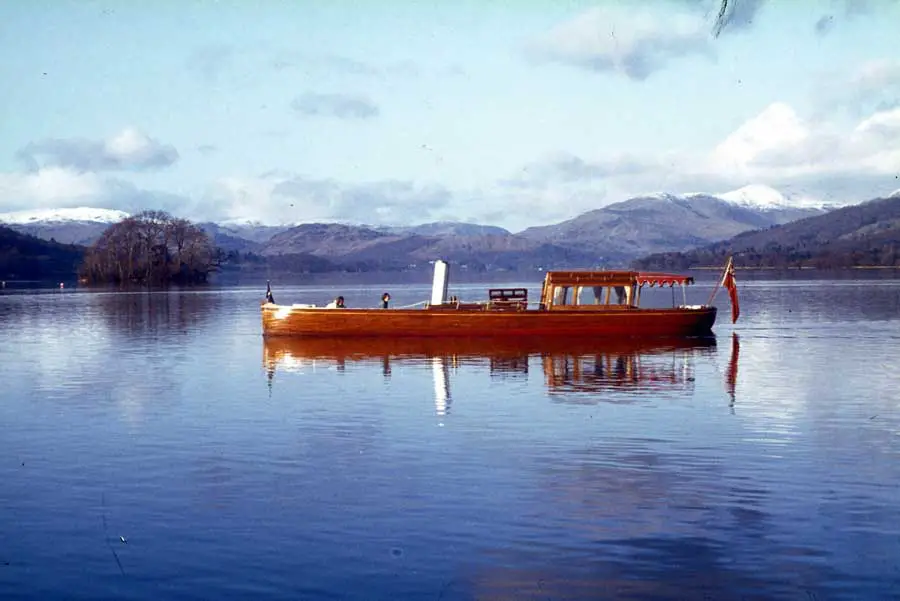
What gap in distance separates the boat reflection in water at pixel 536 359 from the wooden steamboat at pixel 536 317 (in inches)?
30.0

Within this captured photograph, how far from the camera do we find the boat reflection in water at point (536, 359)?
40.3 metres

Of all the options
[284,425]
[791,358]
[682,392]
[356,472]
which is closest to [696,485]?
[356,472]

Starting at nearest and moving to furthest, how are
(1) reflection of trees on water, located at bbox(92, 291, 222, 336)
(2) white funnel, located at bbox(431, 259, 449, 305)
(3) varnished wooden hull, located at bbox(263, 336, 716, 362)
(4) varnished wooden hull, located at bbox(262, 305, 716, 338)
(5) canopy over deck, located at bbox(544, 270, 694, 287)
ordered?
(3) varnished wooden hull, located at bbox(263, 336, 716, 362), (4) varnished wooden hull, located at bbox(262, 305, 716, 338), (5) canopy over deck, located at bbox(544, 270, 694, 287), (2) white funnel, located at bbox(431, 259, 449, 305), (1) reflection of trees on water, located at bbox(92, 291, 222, 336)

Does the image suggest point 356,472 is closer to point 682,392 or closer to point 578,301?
point 682,392

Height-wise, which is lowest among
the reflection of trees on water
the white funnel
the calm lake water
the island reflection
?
the calm lake water

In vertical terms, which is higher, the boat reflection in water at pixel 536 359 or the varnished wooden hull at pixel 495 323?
the varnished wooden hull at pixel 495 323

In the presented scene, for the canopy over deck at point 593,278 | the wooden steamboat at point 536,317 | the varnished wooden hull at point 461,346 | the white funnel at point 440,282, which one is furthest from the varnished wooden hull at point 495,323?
the white funnel at point 440,282

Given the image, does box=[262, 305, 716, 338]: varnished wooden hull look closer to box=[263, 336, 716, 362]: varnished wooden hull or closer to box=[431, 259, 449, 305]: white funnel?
box=[263, 336, 716, 362]: varnished wooden hull

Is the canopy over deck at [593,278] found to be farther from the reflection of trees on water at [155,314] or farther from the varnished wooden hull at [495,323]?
the reflection of trees on water at [155,314]

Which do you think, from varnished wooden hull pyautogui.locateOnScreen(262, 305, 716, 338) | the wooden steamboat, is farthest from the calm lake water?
the wooden steamboat

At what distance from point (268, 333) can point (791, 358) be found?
3130 centimetres

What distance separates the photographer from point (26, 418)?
33.2 m

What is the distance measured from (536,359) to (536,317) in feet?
37.4

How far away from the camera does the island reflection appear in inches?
1588
